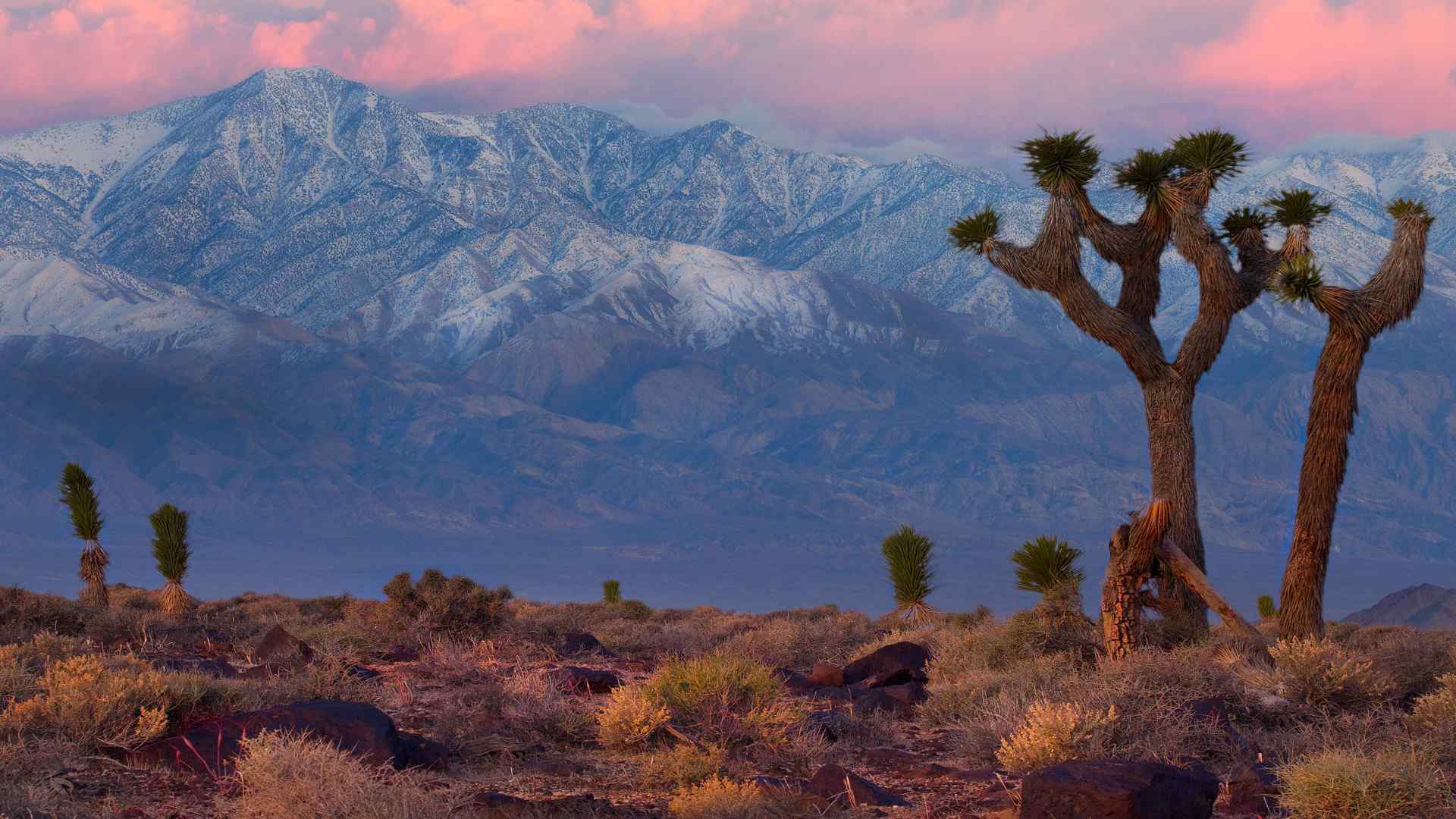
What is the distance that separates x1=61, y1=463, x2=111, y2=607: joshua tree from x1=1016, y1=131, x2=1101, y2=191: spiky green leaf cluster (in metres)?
21.5

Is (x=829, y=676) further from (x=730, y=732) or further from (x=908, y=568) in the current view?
(x=908, y=568)

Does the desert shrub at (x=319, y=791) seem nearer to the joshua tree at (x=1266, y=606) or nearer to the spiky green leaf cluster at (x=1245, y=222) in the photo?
the spiky green leaf cluster at (x=1245, y=222)

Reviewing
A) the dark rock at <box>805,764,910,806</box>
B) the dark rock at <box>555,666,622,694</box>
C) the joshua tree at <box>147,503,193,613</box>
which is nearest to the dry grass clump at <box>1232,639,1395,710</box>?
the dark rock at <box>805,764,910,806</box>

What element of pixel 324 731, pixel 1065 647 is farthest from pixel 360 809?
pixel 1065 647

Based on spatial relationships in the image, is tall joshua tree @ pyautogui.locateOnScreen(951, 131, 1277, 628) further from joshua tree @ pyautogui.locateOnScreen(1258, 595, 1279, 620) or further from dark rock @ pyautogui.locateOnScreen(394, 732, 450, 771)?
joshua tree @ pyautogui.locateOnScreen(1258, 595, 1279, 620)

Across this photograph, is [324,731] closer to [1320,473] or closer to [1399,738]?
[1399,738]

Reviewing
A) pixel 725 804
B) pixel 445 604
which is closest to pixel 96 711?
pixel 725 804

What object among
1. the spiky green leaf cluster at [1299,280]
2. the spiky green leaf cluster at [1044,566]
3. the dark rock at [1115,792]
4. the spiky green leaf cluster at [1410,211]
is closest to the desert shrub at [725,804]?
the dark rock at [1115,792]

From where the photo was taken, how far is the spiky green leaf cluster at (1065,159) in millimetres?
21438

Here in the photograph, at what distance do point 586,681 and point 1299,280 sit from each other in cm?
1093

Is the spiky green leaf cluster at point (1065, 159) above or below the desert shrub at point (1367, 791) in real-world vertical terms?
above

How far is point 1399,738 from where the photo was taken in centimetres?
1194

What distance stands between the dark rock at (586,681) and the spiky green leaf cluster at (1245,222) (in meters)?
12.4

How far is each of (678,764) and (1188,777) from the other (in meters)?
3.83
